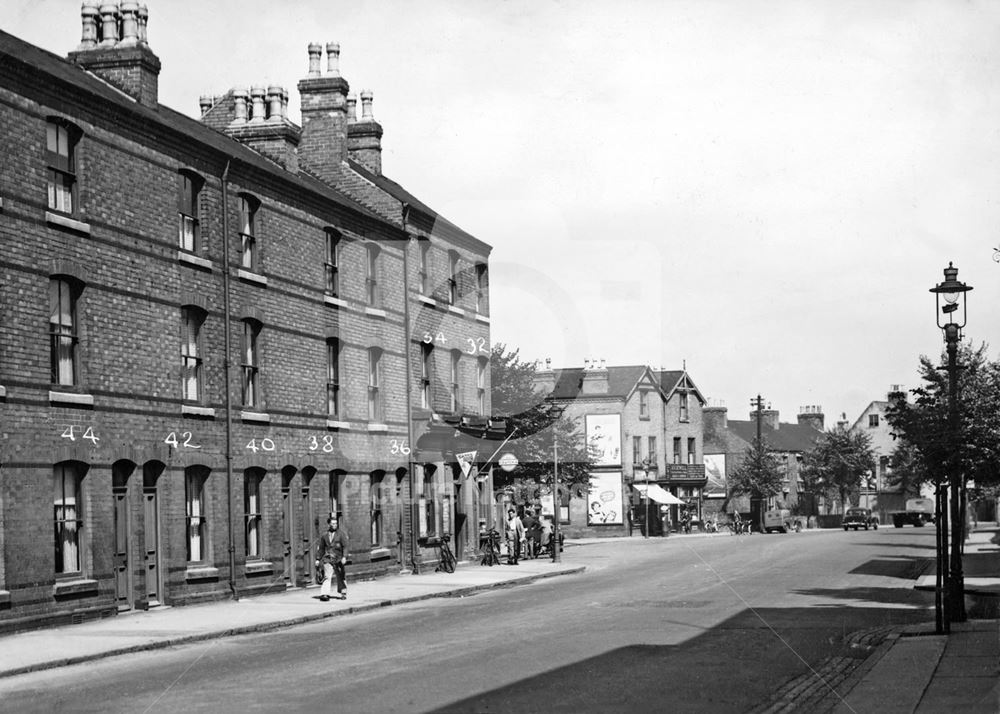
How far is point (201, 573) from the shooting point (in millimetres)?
27188

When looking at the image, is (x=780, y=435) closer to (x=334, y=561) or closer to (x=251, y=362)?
(x=251, y=362)

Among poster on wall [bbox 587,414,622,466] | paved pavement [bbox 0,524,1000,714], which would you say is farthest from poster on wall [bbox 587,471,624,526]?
paved pavement [bbox 0,524,1000,714]

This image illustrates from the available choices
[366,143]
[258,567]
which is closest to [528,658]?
[258,567]

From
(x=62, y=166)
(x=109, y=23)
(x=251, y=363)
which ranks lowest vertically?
(x=251, y=363)

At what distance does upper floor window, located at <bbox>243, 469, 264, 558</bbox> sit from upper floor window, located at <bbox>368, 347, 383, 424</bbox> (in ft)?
A: 21.9

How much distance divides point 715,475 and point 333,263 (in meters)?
66.8

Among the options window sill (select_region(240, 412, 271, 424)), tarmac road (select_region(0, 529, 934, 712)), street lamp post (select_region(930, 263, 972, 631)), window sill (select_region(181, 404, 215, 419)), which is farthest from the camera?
window sill (select_region(240, 412, 271, 424))

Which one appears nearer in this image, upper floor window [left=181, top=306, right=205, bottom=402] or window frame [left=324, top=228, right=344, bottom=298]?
upper floor window [left=181, top=306, right=205, bottom=402]

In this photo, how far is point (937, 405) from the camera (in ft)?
71.1

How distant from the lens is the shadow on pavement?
12.3 metres

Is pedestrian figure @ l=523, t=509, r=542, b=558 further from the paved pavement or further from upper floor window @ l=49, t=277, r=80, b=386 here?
upper floor window @ l=49, t=277, r=80, b=386

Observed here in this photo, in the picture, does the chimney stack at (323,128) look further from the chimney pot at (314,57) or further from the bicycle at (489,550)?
the bicycle at (489,550)

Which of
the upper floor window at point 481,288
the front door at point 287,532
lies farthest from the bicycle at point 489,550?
the front door at point 287,532

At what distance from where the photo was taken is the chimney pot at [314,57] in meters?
39.9
